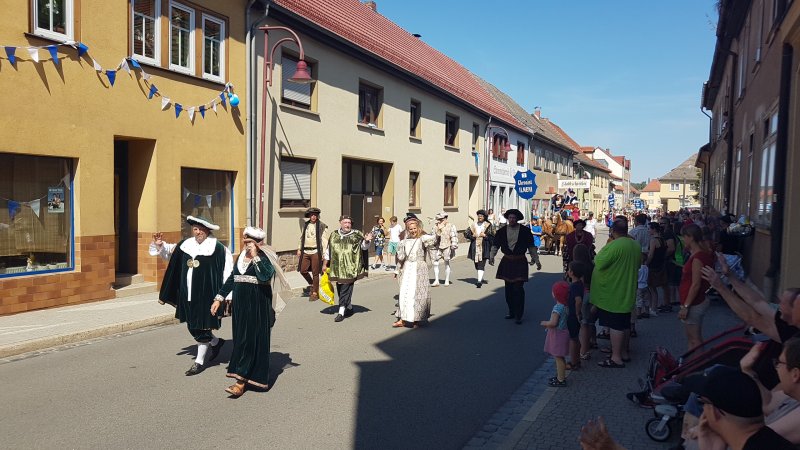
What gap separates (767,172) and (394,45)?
15.2 meters

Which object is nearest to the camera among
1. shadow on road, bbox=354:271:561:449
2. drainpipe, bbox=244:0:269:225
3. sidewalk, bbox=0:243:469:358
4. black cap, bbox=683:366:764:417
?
black cap, bbox=683:366:764:417

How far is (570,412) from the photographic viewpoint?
511 cm

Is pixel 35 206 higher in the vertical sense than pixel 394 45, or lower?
lower

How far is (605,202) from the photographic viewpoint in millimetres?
72688

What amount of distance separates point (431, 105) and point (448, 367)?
17.7 meters

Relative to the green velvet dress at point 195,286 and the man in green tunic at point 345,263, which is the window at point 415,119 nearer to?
the man in green tunic at point 345,263

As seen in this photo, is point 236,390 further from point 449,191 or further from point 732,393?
point 449,191

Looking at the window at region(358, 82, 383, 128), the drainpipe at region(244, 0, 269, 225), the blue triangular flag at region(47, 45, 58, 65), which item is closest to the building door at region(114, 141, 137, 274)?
the blue triangular flag at region(47, 45, 58, 65)

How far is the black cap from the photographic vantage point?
6.68ft

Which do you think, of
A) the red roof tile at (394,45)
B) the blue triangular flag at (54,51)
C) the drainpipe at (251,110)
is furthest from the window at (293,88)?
the blue triangular flag at (54,51)

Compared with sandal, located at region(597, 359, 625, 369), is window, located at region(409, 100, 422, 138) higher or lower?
higher

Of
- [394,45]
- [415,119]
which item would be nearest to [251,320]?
[415,119]

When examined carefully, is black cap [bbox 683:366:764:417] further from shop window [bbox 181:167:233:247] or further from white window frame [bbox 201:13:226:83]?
white window frame [bbox 201:13:226:83]

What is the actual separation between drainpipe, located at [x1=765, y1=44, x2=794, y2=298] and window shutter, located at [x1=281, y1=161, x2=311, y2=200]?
10582 mm
